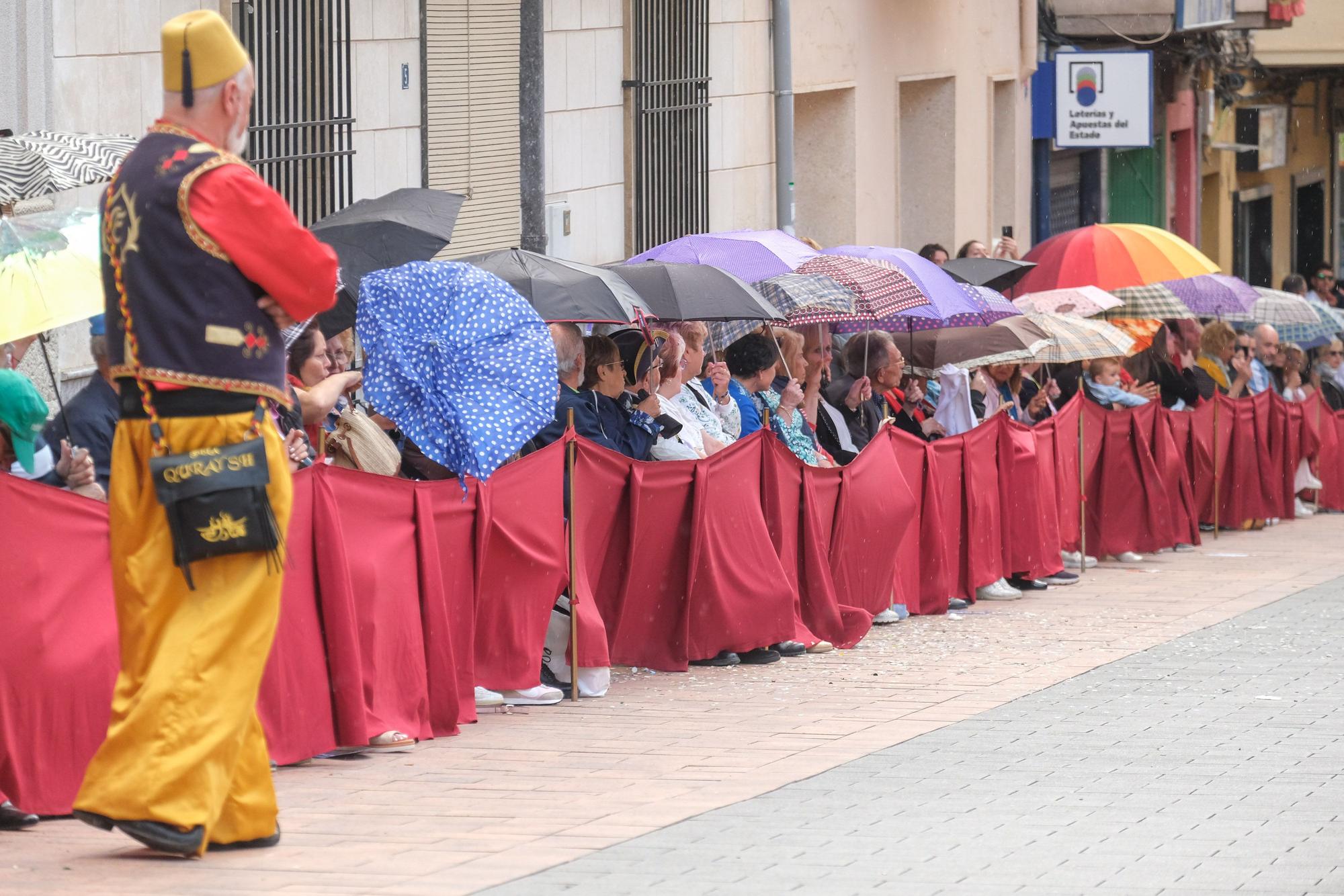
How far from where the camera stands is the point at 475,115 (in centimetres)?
1473

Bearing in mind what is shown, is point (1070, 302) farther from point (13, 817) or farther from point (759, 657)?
point (13, 817)

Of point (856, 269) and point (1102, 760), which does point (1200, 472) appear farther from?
point (1102, 760)

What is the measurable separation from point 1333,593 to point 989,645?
3.39 m

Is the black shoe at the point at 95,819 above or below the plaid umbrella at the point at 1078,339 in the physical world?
below

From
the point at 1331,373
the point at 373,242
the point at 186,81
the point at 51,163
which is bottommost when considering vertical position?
the point at 1331,373

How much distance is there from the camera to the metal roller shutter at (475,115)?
14.2 m

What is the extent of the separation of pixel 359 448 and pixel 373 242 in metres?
1.37

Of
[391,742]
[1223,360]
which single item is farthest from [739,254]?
[1223,360]

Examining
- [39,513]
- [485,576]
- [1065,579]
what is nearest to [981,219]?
[1065,579]

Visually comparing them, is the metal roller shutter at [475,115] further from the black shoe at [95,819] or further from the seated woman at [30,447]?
the black shoe at [95,819]

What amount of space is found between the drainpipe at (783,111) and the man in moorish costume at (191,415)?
1200cm

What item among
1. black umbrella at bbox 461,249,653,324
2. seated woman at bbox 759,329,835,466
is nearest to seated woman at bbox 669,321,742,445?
seated woman at bbox 759,329,835,466

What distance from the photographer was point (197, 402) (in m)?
6.26

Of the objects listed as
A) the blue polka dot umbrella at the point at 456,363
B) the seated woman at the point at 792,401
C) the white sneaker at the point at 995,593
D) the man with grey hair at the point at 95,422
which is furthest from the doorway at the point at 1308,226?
the man with grey hair at the point at 95,422
